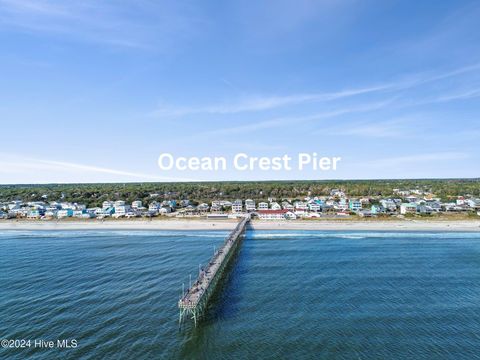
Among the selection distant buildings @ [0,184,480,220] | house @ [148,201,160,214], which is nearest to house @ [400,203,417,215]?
distant buildings @ [0,184,480,220]

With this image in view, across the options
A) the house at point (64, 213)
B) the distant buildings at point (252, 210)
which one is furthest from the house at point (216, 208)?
the house at point (64, 213)

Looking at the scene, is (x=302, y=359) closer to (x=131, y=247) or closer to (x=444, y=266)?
(x=444, y=266)

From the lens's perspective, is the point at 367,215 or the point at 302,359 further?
the point at 367,215

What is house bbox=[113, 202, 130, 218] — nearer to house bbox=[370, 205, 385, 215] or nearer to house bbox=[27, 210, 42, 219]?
house bbox=[27, 210, 42, 219]

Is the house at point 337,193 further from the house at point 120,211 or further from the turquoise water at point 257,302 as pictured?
the house at point 120,211

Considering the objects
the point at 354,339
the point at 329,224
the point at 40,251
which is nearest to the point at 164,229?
the point at 40,251
